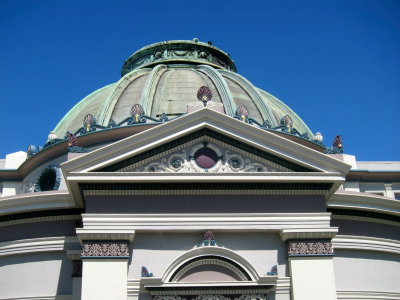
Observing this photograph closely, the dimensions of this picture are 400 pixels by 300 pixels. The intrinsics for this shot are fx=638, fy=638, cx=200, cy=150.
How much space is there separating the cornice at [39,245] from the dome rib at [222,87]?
1037 centimetres

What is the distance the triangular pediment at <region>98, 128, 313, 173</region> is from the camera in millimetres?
21500

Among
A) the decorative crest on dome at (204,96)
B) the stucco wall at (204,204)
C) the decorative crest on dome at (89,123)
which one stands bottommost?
the stucco wall at (204,204)

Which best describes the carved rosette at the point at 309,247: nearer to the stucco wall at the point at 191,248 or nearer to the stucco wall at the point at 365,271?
the stucco wall at the point at 191,248

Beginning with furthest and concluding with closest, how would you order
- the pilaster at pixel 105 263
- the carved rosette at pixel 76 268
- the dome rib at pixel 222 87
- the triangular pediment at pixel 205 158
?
the dome rib at pixel 222 87 → the carved rosette at pixel 76 268 → the triangular pediment at pixel 205 158 → the pilaster at pixel 105 263

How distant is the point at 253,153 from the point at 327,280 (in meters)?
4.86

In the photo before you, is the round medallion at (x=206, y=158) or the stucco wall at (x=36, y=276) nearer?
the round medallion at (x=206, y=158)

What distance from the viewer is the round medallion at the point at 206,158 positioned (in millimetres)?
21672

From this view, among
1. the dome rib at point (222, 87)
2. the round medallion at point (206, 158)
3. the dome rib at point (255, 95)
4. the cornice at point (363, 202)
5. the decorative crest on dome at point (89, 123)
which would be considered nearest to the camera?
the round medallion at point (206, 158)

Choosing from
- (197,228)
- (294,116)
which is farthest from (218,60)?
(197,228)

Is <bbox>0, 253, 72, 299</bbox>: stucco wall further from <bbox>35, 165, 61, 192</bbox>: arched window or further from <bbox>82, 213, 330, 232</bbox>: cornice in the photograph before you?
<bbox>35, 165, 61, 192</bbox>: arched window

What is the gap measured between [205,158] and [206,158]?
0.03 metres

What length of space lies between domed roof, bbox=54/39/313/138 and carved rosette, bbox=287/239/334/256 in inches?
413

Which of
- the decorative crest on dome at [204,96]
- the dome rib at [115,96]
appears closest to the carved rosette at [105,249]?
the decorative crest on dome at [204,96]

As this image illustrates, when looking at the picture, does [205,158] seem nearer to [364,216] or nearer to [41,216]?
[41,216]
